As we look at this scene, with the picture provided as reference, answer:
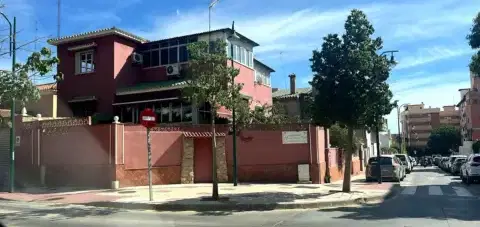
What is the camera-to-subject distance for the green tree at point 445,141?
341 feet

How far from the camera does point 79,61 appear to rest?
3152 centimetres

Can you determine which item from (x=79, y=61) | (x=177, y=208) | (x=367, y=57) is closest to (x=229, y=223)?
(x=177, y=208)

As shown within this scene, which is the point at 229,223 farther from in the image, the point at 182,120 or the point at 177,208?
the point at 182,120

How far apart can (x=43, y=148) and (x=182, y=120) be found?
7.95m

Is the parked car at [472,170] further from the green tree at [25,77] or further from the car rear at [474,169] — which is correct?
the green tree at [25,77]

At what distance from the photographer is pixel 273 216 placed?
13.5 m

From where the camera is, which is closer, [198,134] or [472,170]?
[198,134]

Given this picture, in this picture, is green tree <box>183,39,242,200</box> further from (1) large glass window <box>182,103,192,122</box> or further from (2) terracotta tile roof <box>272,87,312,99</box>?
(2) terracotta tile roof <box>272,87,312,99</box>

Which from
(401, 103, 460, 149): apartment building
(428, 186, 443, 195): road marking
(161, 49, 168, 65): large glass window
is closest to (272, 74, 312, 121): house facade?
(161, 49, 168, 65): large glass window

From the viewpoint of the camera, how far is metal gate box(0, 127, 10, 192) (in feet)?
73.9

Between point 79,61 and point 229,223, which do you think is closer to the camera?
point 229,223

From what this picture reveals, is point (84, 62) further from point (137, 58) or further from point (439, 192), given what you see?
point (439, 192)

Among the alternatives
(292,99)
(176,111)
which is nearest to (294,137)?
(176,111)

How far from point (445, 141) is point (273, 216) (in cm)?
10046
